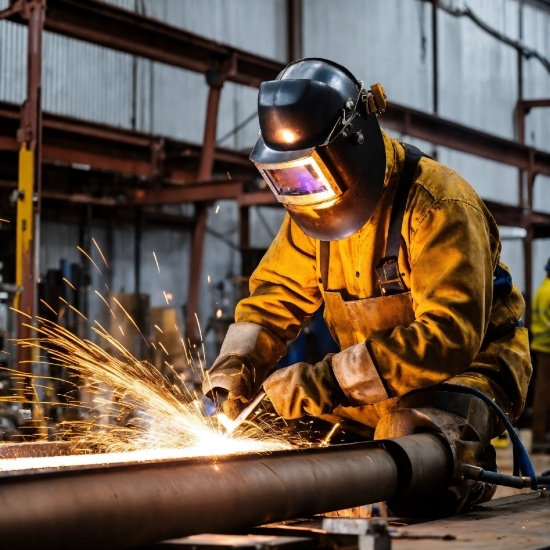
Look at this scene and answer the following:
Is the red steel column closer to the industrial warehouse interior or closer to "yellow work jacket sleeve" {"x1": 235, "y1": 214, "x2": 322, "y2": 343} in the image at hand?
the industrial warehouse interior

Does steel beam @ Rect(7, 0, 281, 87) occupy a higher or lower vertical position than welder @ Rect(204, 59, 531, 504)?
higher

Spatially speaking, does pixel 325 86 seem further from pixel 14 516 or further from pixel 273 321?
pixel 14 516

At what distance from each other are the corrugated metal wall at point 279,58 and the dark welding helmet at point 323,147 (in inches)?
288

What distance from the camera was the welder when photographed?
2.40 m

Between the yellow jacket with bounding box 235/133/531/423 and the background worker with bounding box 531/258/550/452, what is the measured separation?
4935 millimetres

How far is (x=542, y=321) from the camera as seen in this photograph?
766cm

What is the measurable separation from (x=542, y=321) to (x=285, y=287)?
201 inches

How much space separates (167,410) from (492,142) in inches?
345

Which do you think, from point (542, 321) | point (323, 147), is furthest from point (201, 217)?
point (323, 147)

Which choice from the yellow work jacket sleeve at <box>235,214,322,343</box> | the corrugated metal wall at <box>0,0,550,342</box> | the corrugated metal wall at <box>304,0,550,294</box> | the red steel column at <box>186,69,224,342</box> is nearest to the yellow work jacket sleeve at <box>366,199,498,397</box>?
the yellow work jacket sleeve at <box>235,214,322,343</box>

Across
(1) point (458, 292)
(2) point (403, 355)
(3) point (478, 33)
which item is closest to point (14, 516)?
(2) point (403, 355)

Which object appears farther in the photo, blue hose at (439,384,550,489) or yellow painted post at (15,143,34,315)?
yellow painted post at (15,143,34,315)

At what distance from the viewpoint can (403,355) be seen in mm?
2352

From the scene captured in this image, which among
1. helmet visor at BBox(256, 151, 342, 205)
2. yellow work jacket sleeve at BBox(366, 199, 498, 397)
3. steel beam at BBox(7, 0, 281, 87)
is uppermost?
steel beam at BBox(7, 0, 281, 87)
